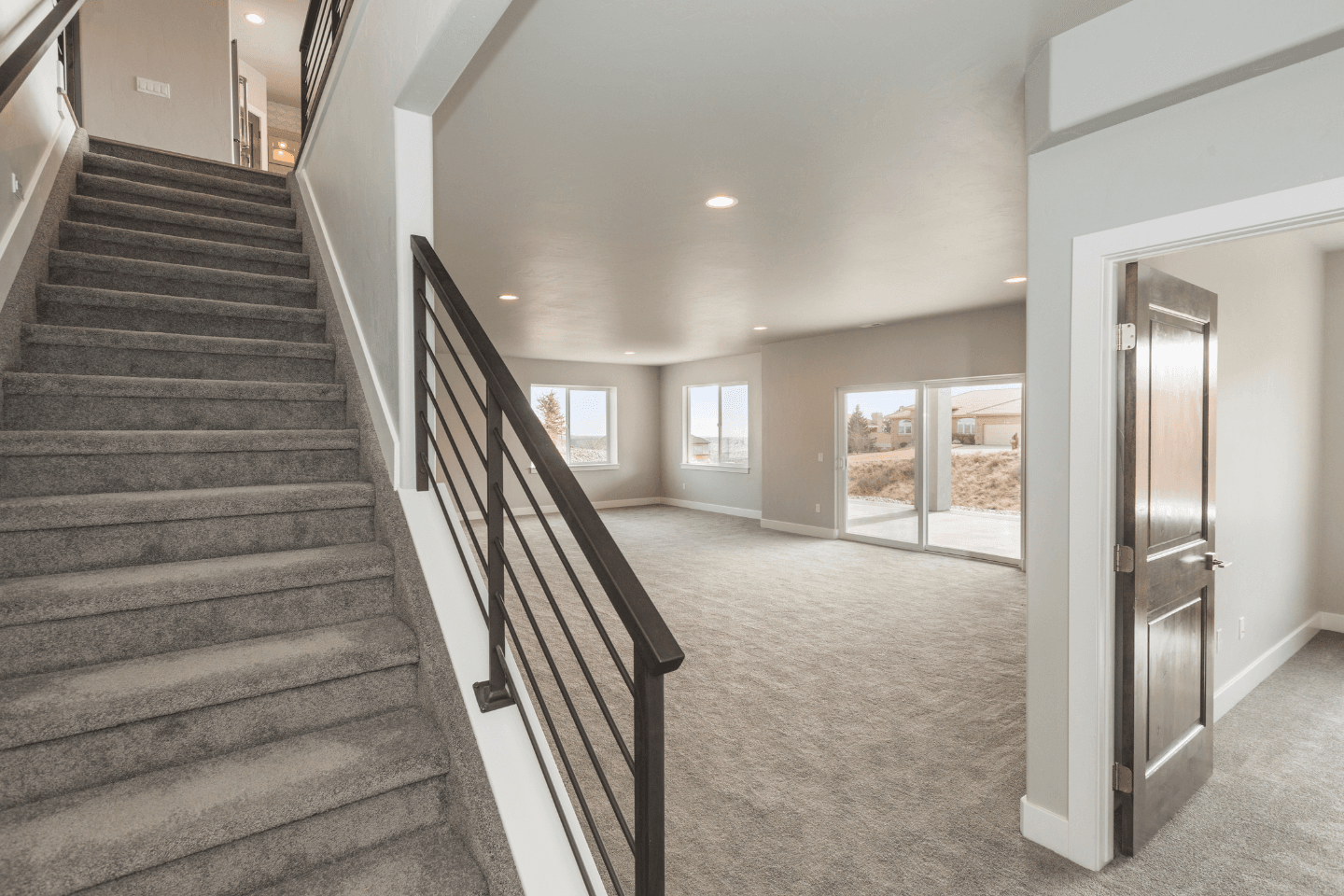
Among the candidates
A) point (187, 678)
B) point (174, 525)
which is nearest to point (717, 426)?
point (174, 525)

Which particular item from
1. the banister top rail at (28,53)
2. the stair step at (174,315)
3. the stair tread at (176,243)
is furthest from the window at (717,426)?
the banister top rail at (28,53)

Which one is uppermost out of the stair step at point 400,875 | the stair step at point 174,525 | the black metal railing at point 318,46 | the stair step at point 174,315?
the black metal railing at point 318,46

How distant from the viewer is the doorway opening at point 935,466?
21.6ft

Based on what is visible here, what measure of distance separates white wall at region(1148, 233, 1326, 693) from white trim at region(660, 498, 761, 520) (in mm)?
6088

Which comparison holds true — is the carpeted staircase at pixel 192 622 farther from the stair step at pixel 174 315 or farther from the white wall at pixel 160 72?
the white wall at pixel 160 72

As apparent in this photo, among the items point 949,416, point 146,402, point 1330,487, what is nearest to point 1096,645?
point 146,402

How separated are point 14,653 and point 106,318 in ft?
4.86

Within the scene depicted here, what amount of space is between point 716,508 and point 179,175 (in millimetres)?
8040

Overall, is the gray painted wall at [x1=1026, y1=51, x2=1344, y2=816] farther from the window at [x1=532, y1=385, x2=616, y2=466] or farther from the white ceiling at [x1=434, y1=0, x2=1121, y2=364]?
the window at [x1=532, y1=385, x2=616, y2=466]

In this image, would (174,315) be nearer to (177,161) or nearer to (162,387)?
(162,387)

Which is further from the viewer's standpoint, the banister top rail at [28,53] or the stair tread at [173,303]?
the stair tread at [173,303]

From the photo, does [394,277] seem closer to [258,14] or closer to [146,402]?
[146,402]

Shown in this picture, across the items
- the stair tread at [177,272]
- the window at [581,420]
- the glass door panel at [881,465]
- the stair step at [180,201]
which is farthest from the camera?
the window at [581,420]

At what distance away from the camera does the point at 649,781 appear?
37.4 inches
